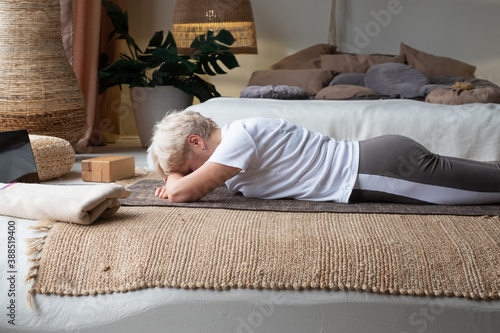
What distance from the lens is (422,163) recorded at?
62.8 inches

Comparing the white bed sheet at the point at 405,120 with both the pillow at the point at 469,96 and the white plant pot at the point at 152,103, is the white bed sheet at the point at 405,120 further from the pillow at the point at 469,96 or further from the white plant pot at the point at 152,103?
the white plant pot at the point at 152,103

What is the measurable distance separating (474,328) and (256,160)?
2.44 feet

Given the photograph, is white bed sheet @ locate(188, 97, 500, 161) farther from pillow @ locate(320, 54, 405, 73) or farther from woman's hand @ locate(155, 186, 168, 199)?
pillow @ locate(320, 54, 405, 73)

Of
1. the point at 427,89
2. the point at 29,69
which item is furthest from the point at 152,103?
the point at 427,89

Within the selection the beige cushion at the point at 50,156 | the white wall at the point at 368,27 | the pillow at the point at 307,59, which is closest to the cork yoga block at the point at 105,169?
the beige cushion at the point at 50,156

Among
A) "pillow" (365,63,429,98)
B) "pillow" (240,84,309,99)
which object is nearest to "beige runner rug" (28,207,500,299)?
"pillow" (240,84,309,99)

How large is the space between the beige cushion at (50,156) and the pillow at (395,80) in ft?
6.37

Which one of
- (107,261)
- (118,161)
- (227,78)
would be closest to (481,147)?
(118,161)

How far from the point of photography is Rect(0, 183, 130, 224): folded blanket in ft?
4.49

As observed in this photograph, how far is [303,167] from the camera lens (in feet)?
5.45

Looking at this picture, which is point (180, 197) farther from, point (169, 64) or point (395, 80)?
point (169, 64)

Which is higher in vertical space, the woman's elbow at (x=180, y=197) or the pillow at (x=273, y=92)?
the pillow at (x=273, y=92)

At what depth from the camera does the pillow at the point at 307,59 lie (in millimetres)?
4180

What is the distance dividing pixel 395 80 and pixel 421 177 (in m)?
2.06
